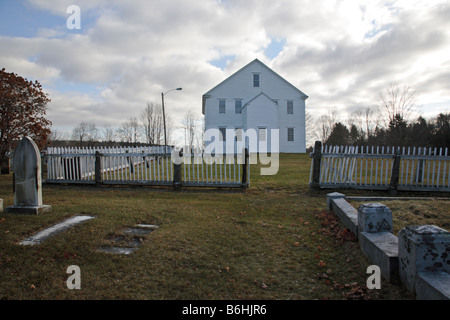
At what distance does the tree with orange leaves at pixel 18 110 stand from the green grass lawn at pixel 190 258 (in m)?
9.20

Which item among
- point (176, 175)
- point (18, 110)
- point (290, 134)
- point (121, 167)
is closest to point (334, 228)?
point (176, 175)

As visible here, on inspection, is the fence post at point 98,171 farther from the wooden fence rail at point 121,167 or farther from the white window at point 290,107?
the white window at point 290,107

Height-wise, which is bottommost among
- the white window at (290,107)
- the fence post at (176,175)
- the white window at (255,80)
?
the fence post at (176,175)

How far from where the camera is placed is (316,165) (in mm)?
9859

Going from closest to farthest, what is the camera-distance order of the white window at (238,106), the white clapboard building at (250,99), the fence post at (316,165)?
the fence post at (316,165) → the white clapboard building at (250,99) → the white window at (238,106)

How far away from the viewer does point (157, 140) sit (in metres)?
44.9

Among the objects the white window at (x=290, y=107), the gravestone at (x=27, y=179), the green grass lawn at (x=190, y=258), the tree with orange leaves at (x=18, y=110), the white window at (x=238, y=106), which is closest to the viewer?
the green grass lawn at (x=190, y=258)

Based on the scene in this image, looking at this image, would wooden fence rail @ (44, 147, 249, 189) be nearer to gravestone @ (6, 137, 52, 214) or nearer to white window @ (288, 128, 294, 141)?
gravestone @ (6, 137, 52, 214)

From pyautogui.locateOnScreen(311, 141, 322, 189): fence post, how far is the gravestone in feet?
26.3


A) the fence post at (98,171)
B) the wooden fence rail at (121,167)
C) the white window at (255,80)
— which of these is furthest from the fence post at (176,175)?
the white window at (255,80)

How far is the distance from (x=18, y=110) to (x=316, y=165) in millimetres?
13765

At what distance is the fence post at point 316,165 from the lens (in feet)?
32.1

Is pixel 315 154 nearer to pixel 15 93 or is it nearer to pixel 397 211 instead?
pixel 397 211
